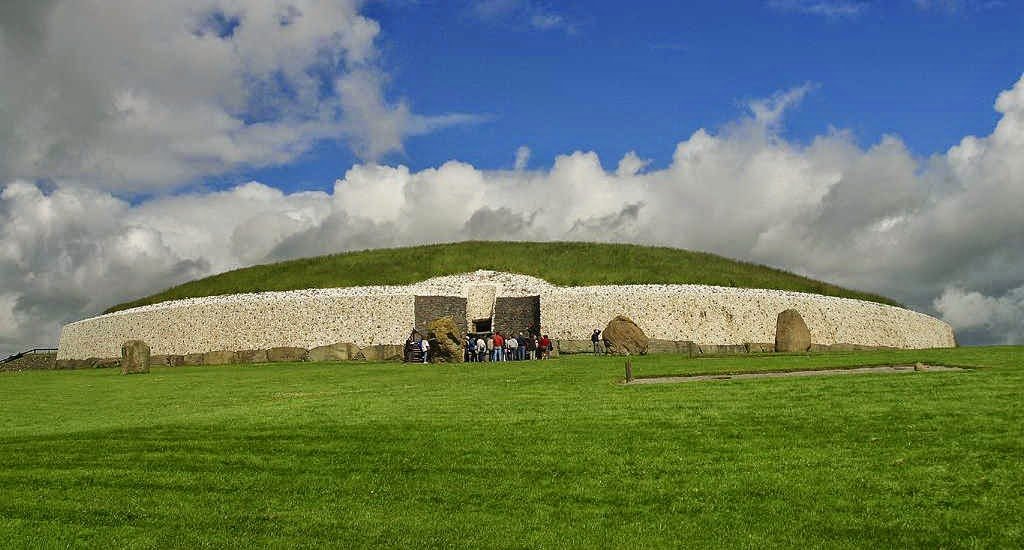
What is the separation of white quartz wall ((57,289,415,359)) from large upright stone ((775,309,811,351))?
19.4 metres

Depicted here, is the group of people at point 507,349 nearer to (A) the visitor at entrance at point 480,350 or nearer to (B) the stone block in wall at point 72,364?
(A) the visitor at entrance at point 480,350

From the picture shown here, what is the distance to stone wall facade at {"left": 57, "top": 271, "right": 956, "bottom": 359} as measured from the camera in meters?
45.3

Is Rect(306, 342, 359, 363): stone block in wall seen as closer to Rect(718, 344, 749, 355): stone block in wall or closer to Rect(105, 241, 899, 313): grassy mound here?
Rect(105, 241, 899, 313): grassy mound

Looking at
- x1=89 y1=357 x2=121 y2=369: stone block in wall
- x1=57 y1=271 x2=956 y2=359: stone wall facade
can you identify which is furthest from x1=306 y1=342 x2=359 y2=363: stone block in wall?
x1=89 y1=357 x2=121 y2=369: stone block in wall

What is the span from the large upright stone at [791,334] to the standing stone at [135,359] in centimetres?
2436

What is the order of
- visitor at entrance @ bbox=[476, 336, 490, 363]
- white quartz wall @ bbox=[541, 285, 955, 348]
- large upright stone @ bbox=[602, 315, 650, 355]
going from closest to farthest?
large upright stone @ bbox=[602, 315, 650, 355] < visitor at entrance @ bbox=[476, 336, 490, 363] < white quartz wall @ bbox=[541, 285, 955, 348]

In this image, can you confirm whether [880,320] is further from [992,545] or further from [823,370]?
[992,545]

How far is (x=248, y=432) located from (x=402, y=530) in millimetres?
6146

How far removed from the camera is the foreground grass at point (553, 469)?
9992 mm

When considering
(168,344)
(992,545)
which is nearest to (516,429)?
(992,545)

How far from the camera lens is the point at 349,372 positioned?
29.7 meters

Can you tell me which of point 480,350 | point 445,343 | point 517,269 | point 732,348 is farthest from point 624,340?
point 517,269

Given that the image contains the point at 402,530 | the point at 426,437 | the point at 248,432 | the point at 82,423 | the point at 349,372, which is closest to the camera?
the point at 402,530

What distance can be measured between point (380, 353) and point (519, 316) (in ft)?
27.0
